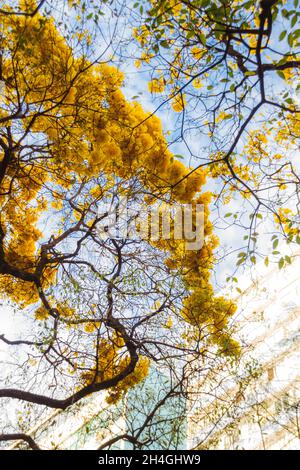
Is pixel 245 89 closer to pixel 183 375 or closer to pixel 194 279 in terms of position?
pixel 194 279

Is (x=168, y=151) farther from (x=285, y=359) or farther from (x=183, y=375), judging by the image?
(x=285, y=359)

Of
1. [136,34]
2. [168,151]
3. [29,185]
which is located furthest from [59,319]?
[136,34]

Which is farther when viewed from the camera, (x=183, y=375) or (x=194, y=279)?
(x=194, y=279)

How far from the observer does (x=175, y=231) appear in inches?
188

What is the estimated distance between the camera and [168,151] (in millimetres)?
4664

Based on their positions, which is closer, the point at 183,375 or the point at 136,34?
the point at 136,34

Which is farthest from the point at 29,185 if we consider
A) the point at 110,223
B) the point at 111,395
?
the point at 111,395

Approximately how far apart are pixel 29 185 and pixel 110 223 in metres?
0.84

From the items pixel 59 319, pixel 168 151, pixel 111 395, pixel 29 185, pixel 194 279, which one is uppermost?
pixel 168 151

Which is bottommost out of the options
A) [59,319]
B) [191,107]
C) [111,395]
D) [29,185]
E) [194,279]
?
[111,395]

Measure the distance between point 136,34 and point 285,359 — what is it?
250 inches

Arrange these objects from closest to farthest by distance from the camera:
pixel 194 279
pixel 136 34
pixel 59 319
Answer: pixel 136 34
pixel 59 319
pixel 194 279

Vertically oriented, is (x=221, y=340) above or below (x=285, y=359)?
below

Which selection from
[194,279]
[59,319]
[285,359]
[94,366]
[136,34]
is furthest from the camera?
[285,359]
